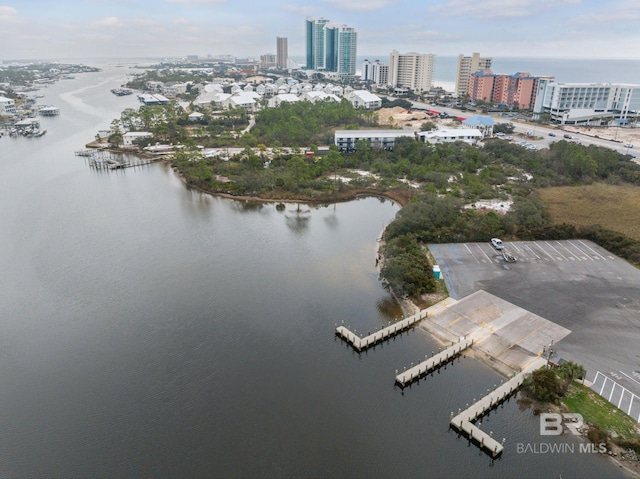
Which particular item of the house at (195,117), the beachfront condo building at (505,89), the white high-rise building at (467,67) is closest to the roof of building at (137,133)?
the house at (195,117)

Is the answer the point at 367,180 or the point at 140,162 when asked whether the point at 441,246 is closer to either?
the point at 367,180

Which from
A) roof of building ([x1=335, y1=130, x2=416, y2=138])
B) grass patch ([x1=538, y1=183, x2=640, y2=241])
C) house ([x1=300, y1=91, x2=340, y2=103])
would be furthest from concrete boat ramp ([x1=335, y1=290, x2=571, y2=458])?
house ([x1=300, y1=91, x2=340, y2=103])

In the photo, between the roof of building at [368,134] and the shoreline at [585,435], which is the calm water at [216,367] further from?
the roof of building at [368,134]

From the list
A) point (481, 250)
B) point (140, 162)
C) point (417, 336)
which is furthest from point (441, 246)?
point (140, 162)

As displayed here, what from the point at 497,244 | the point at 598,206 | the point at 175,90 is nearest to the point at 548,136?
the point at 598,206

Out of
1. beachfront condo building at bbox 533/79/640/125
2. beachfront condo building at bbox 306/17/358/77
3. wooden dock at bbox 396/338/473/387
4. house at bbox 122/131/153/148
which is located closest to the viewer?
wooden dock at bbox 396/338/473/387

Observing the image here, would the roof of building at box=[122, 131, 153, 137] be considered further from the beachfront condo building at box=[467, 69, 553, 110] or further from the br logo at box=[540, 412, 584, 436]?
the beachfront condo building at box=[467, 69, 553, 110]
